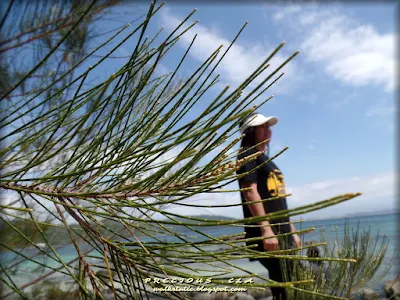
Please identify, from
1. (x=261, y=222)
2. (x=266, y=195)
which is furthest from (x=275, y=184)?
(x=261, y=222)

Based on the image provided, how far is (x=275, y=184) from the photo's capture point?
1.09 meters

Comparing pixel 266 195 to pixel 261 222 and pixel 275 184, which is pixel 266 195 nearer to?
pixel 275 184

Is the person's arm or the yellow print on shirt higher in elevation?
the yellow print on shirt

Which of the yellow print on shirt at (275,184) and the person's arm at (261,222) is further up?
the yellow print on shirt at (275,184)

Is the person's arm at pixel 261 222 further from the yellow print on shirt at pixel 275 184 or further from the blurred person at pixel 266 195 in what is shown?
the yellow print on shirt at pixel 275 184

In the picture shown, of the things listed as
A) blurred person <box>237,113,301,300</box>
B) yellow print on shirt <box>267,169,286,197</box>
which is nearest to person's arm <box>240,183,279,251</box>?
blurred person <box>237,113,301,300</box>

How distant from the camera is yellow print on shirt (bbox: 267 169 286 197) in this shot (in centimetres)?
107

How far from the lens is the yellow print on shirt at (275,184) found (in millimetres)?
1072

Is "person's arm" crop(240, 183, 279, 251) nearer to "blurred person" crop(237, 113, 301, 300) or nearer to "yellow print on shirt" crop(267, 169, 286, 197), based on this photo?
"blurred person" crop(237, 113, 301, 300)

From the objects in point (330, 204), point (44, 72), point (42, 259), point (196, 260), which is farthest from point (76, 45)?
point (330, 204)

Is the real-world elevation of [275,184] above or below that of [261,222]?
above

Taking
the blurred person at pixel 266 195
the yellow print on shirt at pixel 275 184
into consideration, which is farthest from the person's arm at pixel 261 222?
the yellow print on shirt at pixel 275 184

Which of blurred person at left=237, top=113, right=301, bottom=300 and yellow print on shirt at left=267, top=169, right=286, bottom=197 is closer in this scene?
blurred person at left=237, top=113, right=301, bottom=300

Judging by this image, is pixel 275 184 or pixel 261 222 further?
pixel 275 184
